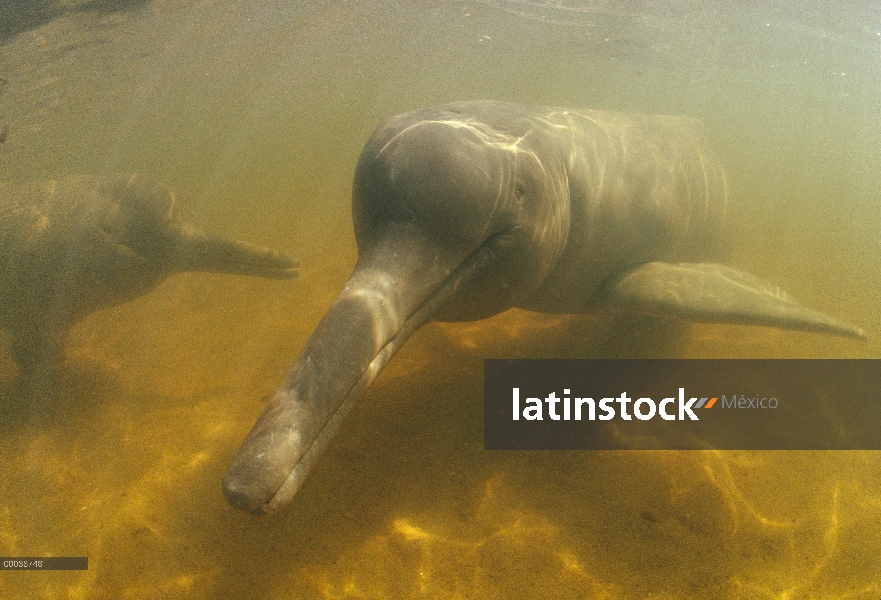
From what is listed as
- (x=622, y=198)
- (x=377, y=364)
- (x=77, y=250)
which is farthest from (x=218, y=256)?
(x=622, y=198)

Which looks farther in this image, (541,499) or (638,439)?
(638,439)

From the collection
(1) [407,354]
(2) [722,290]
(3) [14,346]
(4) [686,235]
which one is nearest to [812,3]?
(4) [686,235]

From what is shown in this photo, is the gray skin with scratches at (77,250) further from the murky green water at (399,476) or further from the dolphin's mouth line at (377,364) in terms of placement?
the dolphin's mouth line at (377,364)

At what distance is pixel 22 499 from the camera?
465 cm

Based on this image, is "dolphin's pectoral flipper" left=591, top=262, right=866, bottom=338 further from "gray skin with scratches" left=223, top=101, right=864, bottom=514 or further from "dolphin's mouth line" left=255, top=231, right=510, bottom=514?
"dolphin's mouth line" left=255, top=231, right=510, bottom=514

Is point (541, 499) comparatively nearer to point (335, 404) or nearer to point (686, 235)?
point (335, 404)

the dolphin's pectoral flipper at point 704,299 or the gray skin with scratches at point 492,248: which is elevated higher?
the gray skin with scratches at point 492,248

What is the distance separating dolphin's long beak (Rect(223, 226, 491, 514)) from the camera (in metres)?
2.26

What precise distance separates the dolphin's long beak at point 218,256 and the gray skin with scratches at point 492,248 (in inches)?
177

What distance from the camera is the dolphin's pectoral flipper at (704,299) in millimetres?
4254

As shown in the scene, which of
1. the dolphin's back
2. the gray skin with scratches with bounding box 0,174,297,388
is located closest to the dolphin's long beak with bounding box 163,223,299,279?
the gray skin with scratches with bounding box 0,174,297,388

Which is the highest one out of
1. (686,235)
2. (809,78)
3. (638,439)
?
(686,235)

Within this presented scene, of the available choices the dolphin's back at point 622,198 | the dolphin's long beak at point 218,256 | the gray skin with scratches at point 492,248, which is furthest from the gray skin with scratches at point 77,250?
the dolphin's back at point 622,198

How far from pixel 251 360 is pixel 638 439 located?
15.5ft
